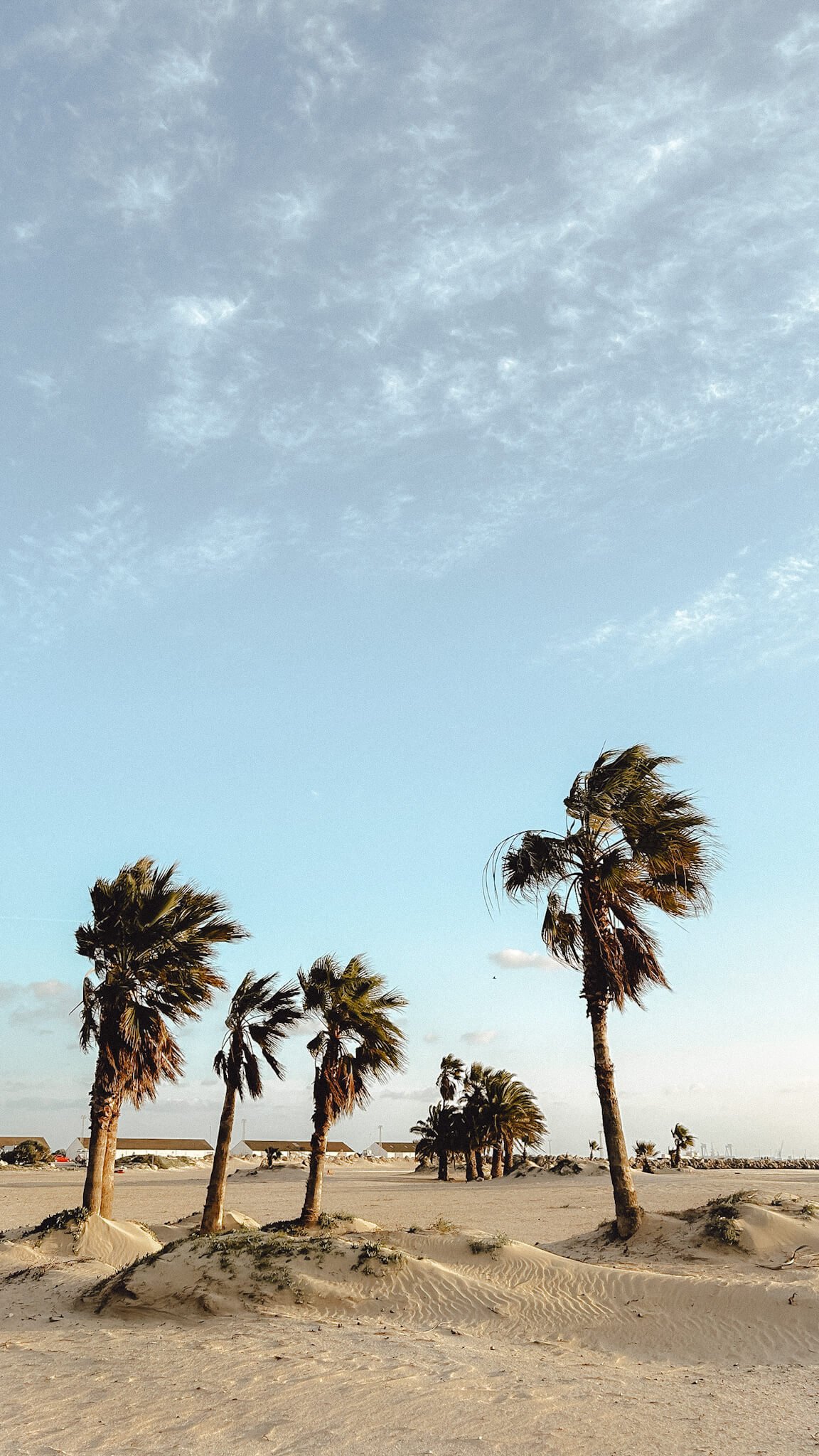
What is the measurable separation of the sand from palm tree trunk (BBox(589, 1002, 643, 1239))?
2.00ft

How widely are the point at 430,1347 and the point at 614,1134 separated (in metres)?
10.4

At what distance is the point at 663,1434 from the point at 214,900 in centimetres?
1897

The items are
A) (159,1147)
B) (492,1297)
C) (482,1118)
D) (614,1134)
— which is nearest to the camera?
(492,1297)

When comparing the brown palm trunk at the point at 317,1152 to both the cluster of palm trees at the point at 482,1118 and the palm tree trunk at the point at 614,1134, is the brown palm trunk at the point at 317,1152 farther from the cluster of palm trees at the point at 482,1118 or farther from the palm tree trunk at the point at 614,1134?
the cluster of palm trees at the point at 482,1118

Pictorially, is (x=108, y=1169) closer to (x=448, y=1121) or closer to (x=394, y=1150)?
(x=448, y=1121)

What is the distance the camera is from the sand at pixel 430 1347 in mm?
8812

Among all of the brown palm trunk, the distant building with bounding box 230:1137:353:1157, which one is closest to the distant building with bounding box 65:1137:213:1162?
the distant building with bounding box 230:1137:353:1157

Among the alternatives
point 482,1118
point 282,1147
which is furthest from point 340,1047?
point 282,1147

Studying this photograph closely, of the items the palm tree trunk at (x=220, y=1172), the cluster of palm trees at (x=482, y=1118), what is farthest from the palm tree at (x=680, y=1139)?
the palm tree trunk at (x=220, y=1172)

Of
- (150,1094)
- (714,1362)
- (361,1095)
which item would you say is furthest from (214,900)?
(714,1362)

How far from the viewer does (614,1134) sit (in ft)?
69.9

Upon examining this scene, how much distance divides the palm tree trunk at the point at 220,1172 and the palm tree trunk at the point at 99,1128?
273cm

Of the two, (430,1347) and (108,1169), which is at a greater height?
(108,1169)

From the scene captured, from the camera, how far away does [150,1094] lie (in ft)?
79.8
